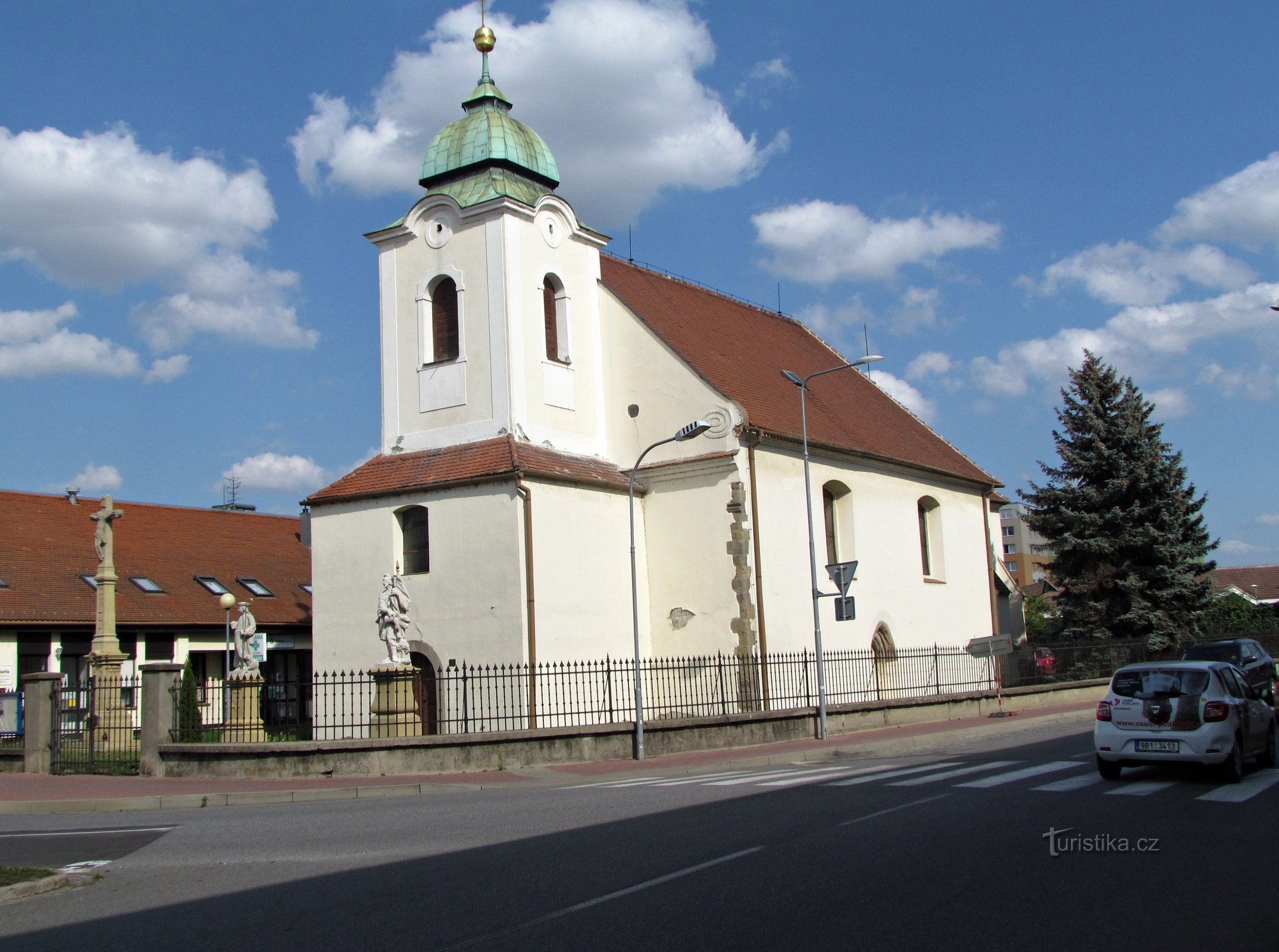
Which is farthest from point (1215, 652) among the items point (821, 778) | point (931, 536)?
point (821, 778)

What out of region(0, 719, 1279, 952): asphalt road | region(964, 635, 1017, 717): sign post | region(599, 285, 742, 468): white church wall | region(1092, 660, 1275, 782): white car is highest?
region(599, 285, 742, 468): white church wall

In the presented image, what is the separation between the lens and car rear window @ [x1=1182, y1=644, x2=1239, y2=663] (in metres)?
23.0

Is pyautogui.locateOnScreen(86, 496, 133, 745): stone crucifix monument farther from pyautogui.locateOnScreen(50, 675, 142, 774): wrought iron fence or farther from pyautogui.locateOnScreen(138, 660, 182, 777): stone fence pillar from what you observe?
pyautogui.locateOnScreen(138, 660, 182, 777): stone fence pillar

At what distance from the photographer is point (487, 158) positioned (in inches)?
1054

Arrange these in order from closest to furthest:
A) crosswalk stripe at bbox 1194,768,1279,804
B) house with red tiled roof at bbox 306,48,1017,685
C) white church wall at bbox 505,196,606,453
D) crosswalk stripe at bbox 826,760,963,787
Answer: crosswalk stripe at bbox 1194,768,1279,804 → crosswalk stripe at bbox 826,760,963,787 → house with red tiled roof at bbox 306,48,1017,685 → white church wall at bbox 505,196,606,453

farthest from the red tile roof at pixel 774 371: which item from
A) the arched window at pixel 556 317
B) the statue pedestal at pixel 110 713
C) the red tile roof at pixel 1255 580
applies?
the red tile roof at pixel 1255 580

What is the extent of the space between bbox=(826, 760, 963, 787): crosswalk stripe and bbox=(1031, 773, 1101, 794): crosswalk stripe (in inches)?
82.8

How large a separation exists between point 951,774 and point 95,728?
1396cm

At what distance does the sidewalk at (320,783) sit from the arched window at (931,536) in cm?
1179

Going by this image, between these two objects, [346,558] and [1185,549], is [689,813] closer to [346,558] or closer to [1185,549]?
A: [346,558]

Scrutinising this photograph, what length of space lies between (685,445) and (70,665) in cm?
1688

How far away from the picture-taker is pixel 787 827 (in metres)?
10.3

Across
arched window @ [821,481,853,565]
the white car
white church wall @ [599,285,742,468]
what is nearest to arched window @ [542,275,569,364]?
white church wall @ [599,285,742,468]

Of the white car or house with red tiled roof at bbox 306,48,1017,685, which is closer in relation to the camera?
the white car
